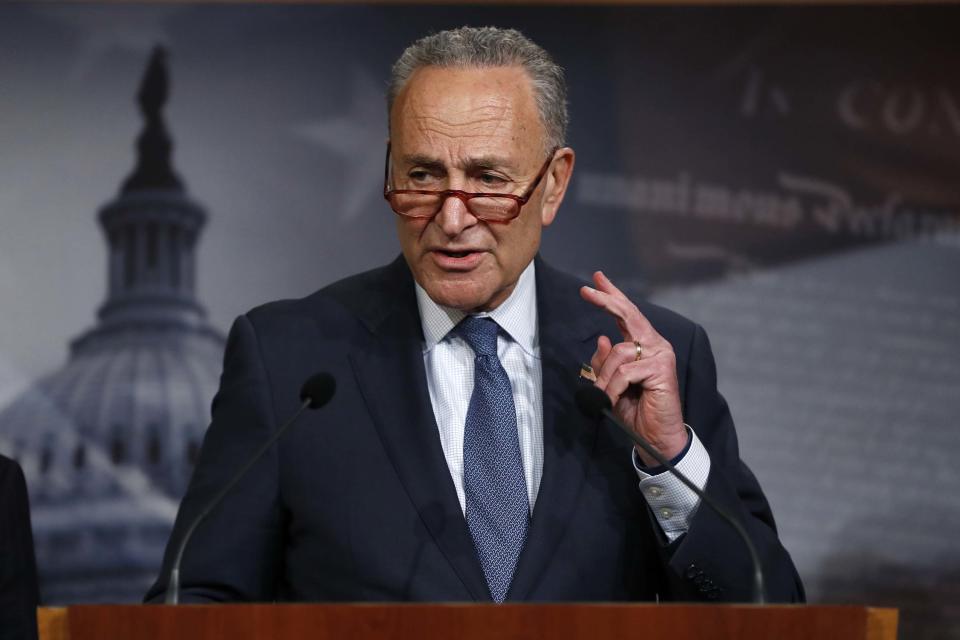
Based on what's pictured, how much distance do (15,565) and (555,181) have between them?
4.54 feet

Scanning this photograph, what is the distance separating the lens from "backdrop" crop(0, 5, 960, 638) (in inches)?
155

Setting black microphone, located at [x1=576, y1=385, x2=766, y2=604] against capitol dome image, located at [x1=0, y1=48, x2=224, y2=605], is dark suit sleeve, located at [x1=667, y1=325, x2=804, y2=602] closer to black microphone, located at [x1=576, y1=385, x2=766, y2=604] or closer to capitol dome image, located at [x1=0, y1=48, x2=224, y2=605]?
black microphone, located at [x1=576, y1=385, x2=766, y2=604]

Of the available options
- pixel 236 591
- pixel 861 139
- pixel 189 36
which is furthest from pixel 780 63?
pixel 236 591

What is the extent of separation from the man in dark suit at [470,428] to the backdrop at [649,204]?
1652 millimetres

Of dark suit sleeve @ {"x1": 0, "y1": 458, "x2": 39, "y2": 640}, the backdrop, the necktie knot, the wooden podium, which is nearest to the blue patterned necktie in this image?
the necktie knot

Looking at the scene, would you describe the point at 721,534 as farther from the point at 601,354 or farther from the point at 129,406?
the point at 129,406

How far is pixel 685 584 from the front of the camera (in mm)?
2061

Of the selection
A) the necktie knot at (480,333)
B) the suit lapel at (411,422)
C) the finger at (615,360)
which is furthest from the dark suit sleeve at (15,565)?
the finger at (615,360)

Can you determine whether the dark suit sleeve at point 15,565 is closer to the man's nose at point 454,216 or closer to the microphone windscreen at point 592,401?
the man's nose at point 454,216

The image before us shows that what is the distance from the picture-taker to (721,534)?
6.76 feet

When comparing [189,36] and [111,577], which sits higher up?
[189,36]

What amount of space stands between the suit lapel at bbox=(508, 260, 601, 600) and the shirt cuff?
0.14m

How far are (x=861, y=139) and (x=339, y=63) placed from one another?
150 centimetres

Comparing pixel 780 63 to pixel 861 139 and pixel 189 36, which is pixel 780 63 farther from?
pixel 189 36
